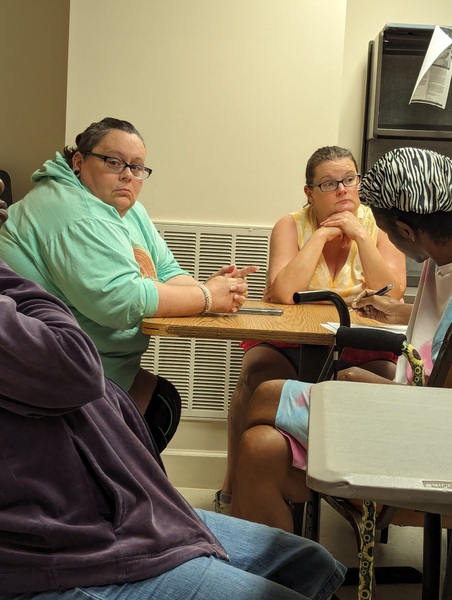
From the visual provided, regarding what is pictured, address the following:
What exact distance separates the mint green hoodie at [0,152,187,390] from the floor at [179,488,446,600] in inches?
39.1

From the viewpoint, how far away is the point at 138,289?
2.14 m

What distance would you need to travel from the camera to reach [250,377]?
9.04 ft

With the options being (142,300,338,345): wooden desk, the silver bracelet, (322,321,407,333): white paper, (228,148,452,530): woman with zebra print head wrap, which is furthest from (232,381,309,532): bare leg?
the silver bracelet

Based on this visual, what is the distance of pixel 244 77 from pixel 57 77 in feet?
4.38

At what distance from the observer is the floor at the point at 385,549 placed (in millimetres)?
2248

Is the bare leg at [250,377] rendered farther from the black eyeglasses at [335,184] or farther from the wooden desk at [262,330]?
the black eyeglasses at [335,184]

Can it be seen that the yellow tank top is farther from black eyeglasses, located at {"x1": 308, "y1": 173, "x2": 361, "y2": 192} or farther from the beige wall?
the beige wall

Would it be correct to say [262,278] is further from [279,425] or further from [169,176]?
[279,425]

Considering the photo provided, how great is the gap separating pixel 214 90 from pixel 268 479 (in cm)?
194

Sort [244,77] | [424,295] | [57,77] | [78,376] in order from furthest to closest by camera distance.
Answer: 1. [57,77]
2. [244,77]
3. [424,295]
4. [78,376]

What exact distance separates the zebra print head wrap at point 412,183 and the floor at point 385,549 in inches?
43.1

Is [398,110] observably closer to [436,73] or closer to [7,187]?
[436,73]

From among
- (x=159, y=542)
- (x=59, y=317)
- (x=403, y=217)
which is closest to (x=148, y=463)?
(x=159, y=542)

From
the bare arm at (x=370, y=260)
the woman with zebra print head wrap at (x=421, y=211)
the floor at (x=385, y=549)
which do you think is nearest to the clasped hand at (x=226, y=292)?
the woman with zebra print head wrap at (x=421, y=211)
